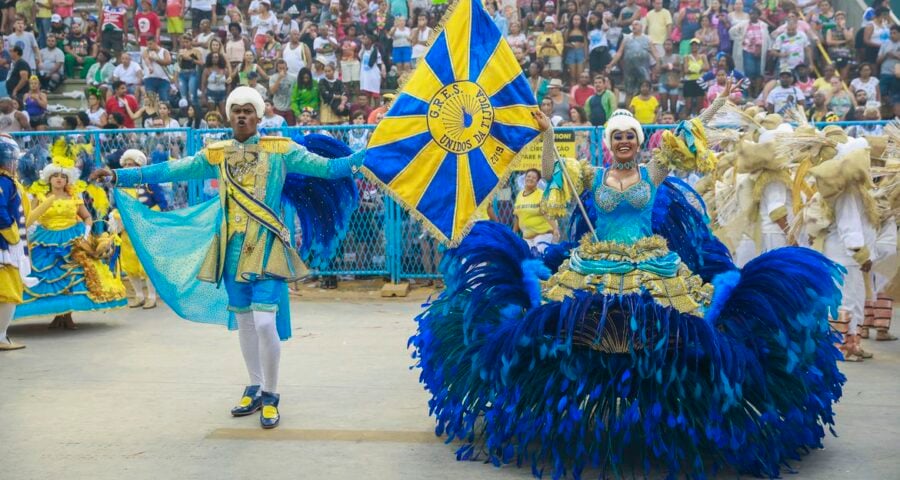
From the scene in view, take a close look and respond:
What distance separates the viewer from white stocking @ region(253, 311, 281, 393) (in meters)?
6.32

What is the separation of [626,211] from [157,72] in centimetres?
1204

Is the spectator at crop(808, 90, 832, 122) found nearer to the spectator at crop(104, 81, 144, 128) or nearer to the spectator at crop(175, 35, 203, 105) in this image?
the spectator at crop(175, 35, 203, 105)

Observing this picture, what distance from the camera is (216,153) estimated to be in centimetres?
655

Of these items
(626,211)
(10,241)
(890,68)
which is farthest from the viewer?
(890,68)

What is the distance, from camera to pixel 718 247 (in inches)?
254

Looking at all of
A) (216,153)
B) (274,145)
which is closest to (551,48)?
(274,145)

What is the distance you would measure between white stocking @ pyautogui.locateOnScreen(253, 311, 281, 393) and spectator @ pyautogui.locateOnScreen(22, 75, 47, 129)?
11052 millimetres

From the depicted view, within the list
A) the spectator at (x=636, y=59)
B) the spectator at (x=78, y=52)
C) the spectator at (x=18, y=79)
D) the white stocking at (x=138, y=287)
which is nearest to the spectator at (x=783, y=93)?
the spectator at (x=636, y=59)

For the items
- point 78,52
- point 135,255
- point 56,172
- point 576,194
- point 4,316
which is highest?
point 78,52

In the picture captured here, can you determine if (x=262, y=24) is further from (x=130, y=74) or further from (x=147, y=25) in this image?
(x=130, y=74)

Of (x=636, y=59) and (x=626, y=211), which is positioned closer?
(x=626, y=211)

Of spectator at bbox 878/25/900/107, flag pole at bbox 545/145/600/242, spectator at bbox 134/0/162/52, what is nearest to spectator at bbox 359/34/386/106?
spectator at bbox 134/0/162/52

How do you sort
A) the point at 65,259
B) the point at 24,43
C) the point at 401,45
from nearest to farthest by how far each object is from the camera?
1. the point at 65,259
2. the point at 401,45
3. the point at 24,43

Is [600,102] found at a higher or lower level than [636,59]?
lower
